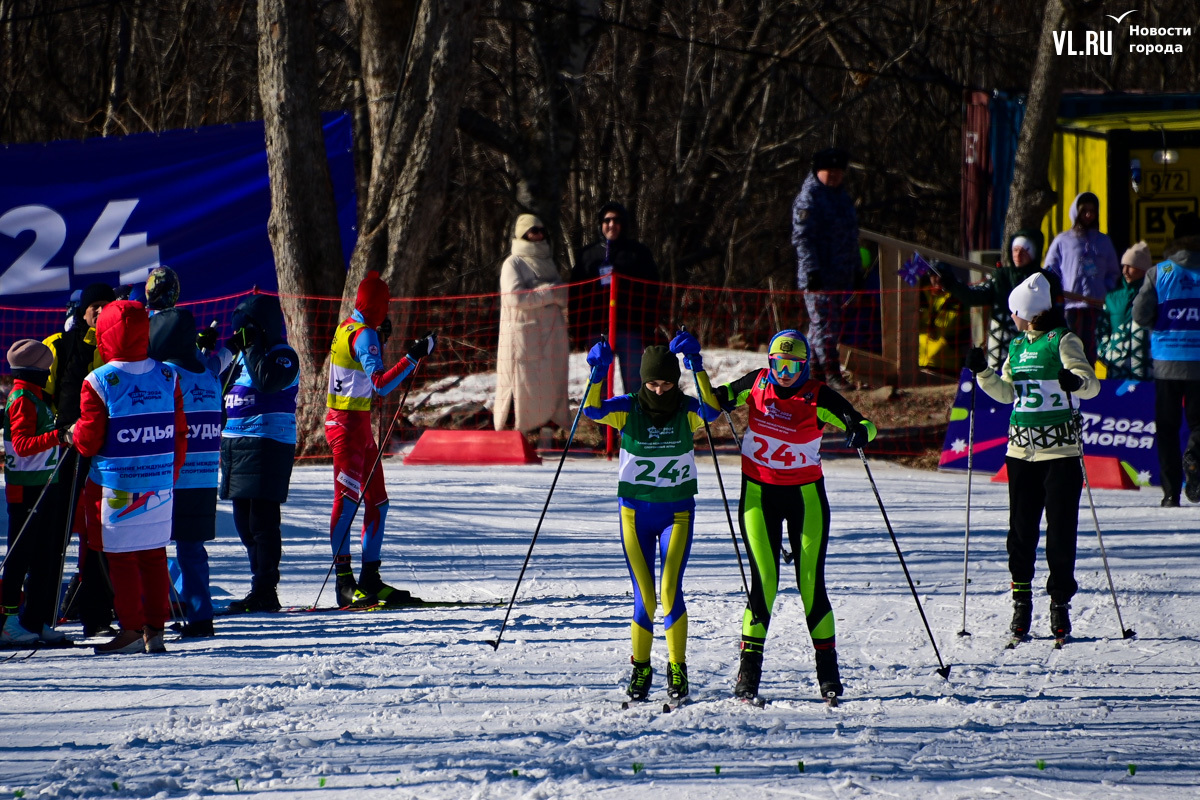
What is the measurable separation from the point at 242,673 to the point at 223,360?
223 cm

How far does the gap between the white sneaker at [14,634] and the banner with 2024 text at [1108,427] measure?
7002mm

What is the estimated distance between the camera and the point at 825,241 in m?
12.3

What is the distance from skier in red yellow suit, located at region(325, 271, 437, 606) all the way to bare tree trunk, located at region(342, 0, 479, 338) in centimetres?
543

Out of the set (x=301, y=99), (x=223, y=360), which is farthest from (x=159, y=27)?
(x=223, y=360)

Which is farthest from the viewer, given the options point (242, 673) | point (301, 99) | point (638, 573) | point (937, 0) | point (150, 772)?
point (937, 0)

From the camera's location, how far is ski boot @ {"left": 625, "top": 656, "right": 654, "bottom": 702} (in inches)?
213

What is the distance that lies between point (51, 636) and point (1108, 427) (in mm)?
7755

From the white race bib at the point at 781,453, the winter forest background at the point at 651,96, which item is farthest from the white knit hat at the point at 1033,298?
the winter forest background at the point at 651,96

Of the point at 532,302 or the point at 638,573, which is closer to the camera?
the point at 638,573

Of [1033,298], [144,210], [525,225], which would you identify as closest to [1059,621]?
[1033,298]

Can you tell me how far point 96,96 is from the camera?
24.4m

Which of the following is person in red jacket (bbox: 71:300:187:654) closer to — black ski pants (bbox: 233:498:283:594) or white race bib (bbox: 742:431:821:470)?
black ski pants (bbox: 233:498:283:594)

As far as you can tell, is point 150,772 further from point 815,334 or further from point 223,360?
point 815,334

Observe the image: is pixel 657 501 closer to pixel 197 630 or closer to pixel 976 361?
pixel 976 361
